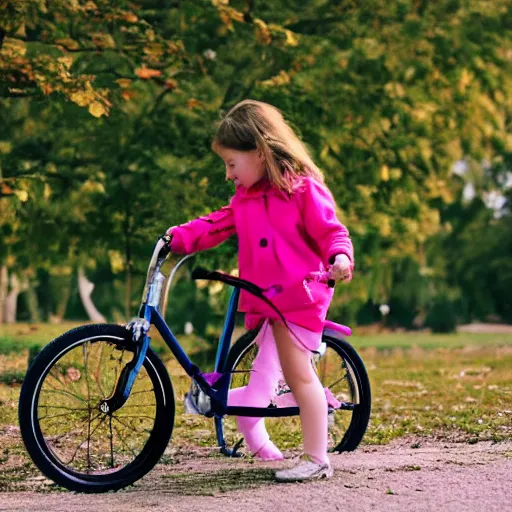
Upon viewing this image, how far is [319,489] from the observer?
4.50 metres

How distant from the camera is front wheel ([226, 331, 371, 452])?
522cm

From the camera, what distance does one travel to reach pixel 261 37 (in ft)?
31.1

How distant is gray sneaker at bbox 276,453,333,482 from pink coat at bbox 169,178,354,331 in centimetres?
57

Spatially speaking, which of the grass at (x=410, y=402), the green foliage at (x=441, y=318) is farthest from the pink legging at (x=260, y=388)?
the green foliage at (x=441, y=318)

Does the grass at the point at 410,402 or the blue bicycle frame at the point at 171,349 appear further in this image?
the grass at the point at 410,402

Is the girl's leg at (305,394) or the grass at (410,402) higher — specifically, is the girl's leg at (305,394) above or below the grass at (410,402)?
above

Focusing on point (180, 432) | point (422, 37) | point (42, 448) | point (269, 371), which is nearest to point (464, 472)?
point (269, 371)

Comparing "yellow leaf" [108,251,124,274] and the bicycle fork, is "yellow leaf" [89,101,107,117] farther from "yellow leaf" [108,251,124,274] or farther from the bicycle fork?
the bicycle fork

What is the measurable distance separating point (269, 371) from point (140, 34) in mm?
5085

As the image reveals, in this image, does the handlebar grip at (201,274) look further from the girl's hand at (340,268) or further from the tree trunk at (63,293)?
the tree trunk at (63,293)

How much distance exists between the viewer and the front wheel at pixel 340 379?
522cm

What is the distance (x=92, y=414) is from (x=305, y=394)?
0.92 m

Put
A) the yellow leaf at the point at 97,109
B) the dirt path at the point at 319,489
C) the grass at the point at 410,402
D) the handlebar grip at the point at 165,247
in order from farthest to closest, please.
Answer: the yellow leaf at the point at 97,109
the grass at the point at 410,402
the handlebar grip at the point at 165,247
the dirt path at the point at 319,489

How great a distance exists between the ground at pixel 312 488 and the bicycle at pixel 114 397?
5.8 inches
